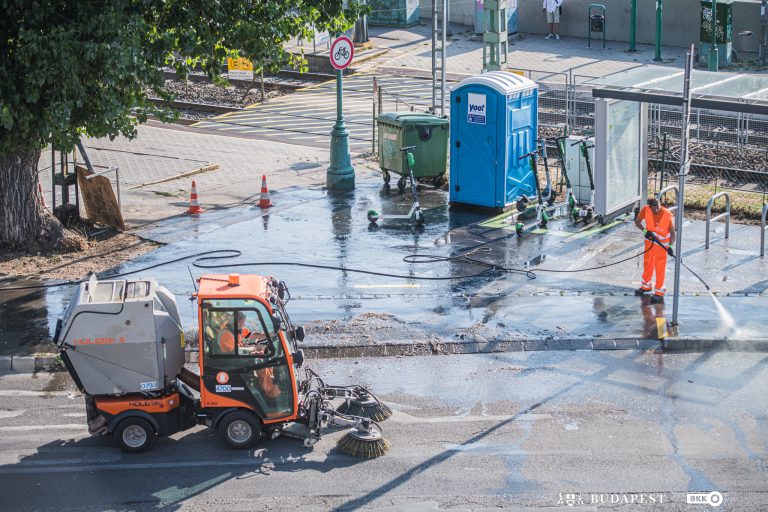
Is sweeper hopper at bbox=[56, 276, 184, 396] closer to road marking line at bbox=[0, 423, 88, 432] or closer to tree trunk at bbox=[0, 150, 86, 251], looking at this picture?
road marking line at bbox=[0, 423, 88, 432]

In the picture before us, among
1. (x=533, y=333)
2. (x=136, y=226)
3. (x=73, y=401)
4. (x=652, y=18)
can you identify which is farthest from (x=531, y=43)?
(x=73, y=401)

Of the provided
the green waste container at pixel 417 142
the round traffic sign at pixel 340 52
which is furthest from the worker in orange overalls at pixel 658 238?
the round traffic sign at pixel 340 52

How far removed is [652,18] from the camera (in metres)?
35.0

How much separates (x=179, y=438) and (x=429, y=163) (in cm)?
1073

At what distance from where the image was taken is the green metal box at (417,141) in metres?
20.4

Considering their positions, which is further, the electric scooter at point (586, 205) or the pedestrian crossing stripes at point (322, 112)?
the pedestrian crossing stripes at point (322, 112)

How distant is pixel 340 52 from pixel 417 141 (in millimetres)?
2229

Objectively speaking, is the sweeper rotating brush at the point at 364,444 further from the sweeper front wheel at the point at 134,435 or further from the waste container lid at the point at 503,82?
the waste container lid at the point at 503,82

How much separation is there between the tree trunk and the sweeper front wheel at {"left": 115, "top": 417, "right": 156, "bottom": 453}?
23.1ft

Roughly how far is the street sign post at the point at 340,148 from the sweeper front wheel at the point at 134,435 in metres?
10.7

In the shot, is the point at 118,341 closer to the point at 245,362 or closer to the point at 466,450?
the point at 245,362

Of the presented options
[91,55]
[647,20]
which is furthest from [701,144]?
[91,55]

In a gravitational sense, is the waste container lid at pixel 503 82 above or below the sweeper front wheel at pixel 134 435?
above

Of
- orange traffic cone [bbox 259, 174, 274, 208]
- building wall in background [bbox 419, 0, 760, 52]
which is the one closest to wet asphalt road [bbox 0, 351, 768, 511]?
orange traffic cone [bbox 259, 174, 274, 208]
